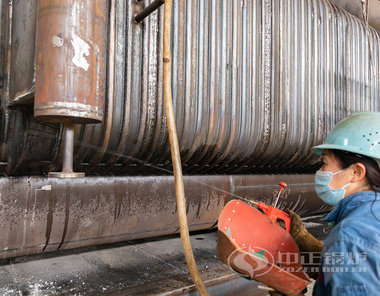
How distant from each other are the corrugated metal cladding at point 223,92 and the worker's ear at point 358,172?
36.1 inches

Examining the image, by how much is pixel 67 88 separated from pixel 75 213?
70cm

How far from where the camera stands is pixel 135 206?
5.67ft

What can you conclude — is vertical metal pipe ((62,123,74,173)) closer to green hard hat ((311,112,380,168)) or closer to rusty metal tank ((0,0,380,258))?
rusty metal tank ((0,0,380,258))

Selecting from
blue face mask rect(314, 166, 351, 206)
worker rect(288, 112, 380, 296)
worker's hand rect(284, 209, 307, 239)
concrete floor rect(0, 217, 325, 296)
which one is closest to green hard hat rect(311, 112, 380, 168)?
worker rect(288, 112, 380, 296)

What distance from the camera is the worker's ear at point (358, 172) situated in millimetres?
1115

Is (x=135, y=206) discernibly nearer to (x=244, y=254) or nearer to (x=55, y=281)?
(x=55, y=281)

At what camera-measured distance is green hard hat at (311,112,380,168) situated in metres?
1.11

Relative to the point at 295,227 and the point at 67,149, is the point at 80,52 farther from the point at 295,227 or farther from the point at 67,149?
the point at 295,227

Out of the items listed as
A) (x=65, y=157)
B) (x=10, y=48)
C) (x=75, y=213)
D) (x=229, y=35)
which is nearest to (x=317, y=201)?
(x=229, y=35)

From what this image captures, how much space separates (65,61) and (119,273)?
112 centimetres

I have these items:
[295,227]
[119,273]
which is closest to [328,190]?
[295,227]

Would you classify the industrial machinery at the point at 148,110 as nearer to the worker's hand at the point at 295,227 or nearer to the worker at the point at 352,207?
the worker's hand at the point at 295,227

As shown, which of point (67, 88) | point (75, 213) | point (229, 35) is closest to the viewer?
point (67, 88)

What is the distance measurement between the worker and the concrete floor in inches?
26.1
